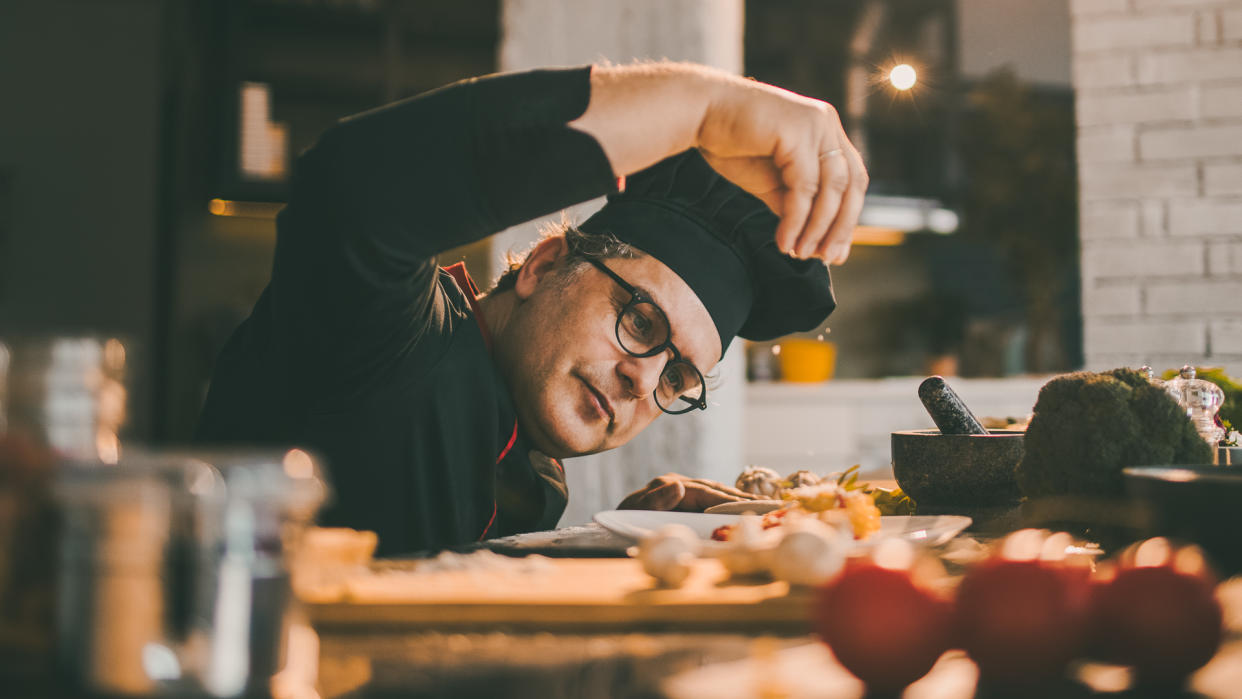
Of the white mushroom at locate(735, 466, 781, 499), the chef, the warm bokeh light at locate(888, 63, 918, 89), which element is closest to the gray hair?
the chef

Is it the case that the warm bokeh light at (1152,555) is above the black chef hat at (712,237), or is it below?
below

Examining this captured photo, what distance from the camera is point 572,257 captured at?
1.49 metres

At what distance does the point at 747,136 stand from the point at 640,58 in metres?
2.19

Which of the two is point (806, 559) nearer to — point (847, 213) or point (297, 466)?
point (297, 466)

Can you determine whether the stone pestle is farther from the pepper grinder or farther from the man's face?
the man's face

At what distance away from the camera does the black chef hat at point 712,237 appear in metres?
1.44

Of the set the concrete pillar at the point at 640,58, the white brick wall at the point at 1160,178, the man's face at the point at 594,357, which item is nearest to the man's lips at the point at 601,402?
the man's face at the point at 594,357

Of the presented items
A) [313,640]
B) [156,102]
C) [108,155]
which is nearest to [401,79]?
[156,102]

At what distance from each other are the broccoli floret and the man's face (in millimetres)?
611

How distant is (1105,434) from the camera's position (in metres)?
0.85

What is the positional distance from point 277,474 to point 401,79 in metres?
3.68

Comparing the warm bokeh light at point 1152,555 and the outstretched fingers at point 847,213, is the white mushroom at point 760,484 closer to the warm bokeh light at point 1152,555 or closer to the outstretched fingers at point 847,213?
the outstretched fingers at point 847,213

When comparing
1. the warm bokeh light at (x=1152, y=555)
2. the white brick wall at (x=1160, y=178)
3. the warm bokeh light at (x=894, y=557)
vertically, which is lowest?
the warm bokeh light at (x=1152, y=555)

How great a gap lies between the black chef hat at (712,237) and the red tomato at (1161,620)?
0.96m
